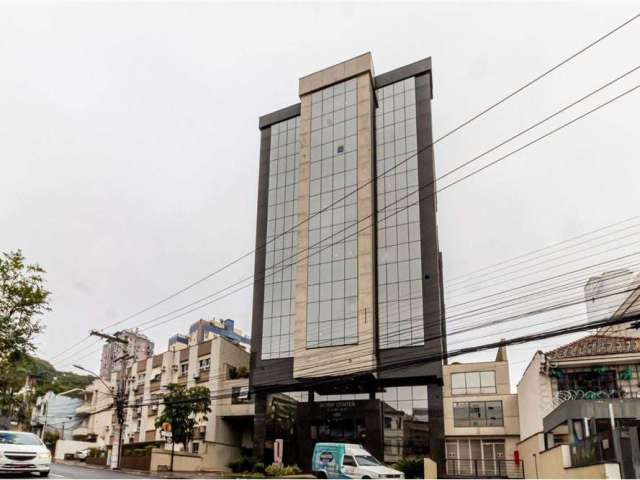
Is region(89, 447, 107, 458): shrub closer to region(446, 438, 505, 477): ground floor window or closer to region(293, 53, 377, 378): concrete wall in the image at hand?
region(293, 53, 377, 378): concrete wall

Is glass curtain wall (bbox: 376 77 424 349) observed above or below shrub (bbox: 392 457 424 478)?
above

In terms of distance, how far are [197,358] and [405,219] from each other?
25717mm

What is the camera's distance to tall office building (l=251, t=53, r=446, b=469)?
42406 mm

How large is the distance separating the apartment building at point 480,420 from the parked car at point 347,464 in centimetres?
1296

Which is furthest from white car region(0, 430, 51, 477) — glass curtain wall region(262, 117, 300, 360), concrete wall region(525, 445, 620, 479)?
glass curtain wall region(262, 117, 300, 360)

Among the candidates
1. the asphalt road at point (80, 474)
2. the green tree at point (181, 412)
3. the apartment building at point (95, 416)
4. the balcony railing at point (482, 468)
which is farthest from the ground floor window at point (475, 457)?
the apartment building at point (95, 416)

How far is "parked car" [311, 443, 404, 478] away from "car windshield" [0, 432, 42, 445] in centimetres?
1466

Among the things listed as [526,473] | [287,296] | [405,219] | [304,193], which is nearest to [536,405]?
[526,473]

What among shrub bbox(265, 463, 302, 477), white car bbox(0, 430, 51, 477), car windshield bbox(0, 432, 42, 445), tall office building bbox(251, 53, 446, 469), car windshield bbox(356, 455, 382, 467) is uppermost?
tall office building bbox(251, 53, 446, 469)

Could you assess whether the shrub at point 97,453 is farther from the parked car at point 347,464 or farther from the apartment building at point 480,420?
the apartment building at point 480,420

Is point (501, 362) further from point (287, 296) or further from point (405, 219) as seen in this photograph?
point (287, 296)

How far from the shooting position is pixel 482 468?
130 ft

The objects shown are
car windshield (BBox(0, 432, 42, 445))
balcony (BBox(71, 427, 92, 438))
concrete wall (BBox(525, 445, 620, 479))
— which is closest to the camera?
concrete wall (BBox(525, 445, 620, 479))

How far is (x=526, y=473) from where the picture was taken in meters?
34.9
